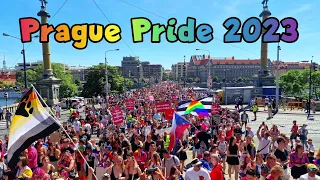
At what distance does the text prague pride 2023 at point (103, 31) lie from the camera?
32.3 feet

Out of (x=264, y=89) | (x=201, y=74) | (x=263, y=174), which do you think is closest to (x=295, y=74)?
(x=264, y=89)

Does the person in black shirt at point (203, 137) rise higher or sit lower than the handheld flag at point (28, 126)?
lower

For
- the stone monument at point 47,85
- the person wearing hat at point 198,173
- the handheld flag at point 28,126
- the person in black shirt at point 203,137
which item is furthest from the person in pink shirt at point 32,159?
the stone monument at point 47,85

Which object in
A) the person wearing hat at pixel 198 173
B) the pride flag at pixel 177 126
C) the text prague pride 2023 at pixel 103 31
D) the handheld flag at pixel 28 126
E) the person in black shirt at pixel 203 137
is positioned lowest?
the person in black shirt at pixel 203 137

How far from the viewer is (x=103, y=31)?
9.91m

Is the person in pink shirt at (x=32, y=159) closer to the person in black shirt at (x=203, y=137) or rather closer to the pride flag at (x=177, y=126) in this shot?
the pride flag at (x=177, y=126)

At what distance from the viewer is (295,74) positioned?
249ft

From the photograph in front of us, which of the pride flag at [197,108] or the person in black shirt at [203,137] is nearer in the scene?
the person in black shirt at [203,137]

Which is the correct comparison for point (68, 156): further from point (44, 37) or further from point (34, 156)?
point (44, 37)

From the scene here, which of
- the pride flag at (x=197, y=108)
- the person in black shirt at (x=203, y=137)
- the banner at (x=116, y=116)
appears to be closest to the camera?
the person in black shirt at (x=203, y=137)

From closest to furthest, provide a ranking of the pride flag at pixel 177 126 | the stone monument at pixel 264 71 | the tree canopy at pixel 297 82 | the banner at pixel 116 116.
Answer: the pride flag at pixel 177 126 → the banner at pixel 116 116 → the stone monument at pixel 264 71 → the tree canopy at pixel 297 82

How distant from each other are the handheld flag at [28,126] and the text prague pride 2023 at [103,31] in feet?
15.9

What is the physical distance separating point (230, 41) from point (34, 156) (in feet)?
23.9

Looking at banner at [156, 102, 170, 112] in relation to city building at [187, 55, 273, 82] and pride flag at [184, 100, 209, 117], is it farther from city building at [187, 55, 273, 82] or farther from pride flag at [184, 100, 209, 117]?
city building at [187, 55, 273, 82]
